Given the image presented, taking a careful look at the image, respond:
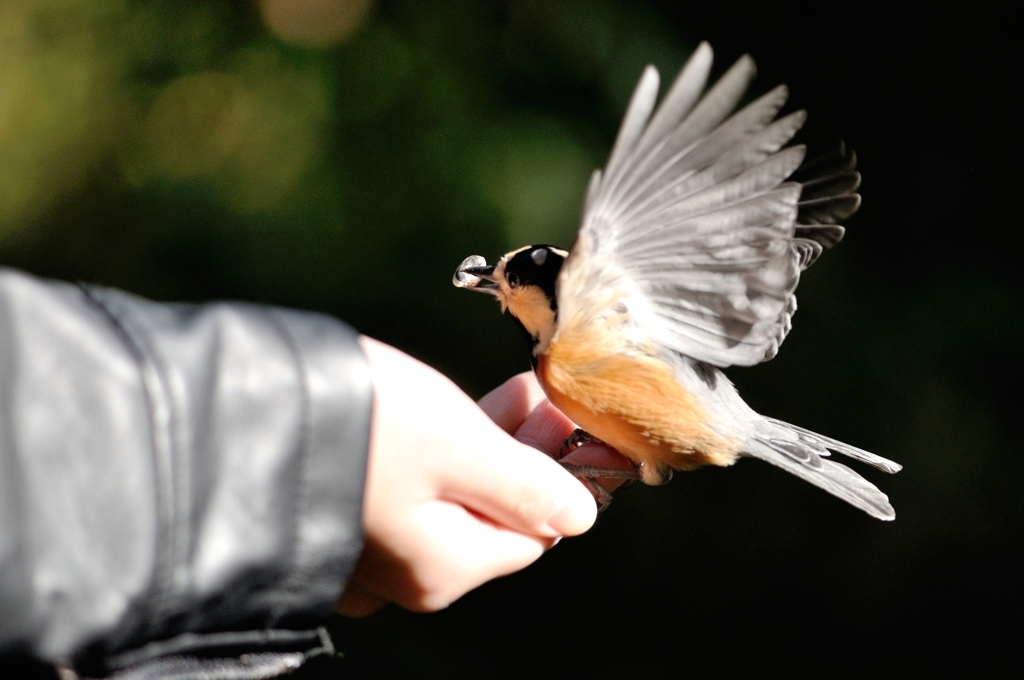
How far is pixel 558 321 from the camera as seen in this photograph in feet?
6.18

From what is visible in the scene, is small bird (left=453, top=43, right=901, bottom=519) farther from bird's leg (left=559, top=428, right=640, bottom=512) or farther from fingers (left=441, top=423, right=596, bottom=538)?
fingers (left=441, top=423, right=596, bottom=538)

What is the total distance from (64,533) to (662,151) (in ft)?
3.41

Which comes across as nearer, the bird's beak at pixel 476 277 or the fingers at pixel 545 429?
the bird's beak at pixel 476 277

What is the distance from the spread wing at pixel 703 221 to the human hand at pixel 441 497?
366 mm

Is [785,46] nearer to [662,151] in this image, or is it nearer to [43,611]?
[662,151]

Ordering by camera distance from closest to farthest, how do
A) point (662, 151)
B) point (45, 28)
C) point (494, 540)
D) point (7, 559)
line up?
1. point (7, 559)
2. point (494, 540)
3. point (662, 151)
4. point (45, 28)

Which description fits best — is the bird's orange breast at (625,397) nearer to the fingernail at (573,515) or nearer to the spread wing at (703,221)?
the spread wing at (703,221)

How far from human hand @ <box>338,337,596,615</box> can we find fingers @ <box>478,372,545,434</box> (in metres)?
0.64

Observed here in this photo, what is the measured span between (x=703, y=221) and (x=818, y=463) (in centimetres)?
59

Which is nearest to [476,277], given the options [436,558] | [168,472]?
[436,558]

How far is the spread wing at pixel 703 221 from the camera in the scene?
1.49m

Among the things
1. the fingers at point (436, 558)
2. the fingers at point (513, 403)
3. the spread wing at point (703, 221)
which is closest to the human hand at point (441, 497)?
the fingers at point (436, 558)

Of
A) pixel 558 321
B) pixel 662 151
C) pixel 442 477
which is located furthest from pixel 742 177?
pixel 442 477

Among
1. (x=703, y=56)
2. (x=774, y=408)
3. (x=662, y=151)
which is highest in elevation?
(x=703, y=56)
